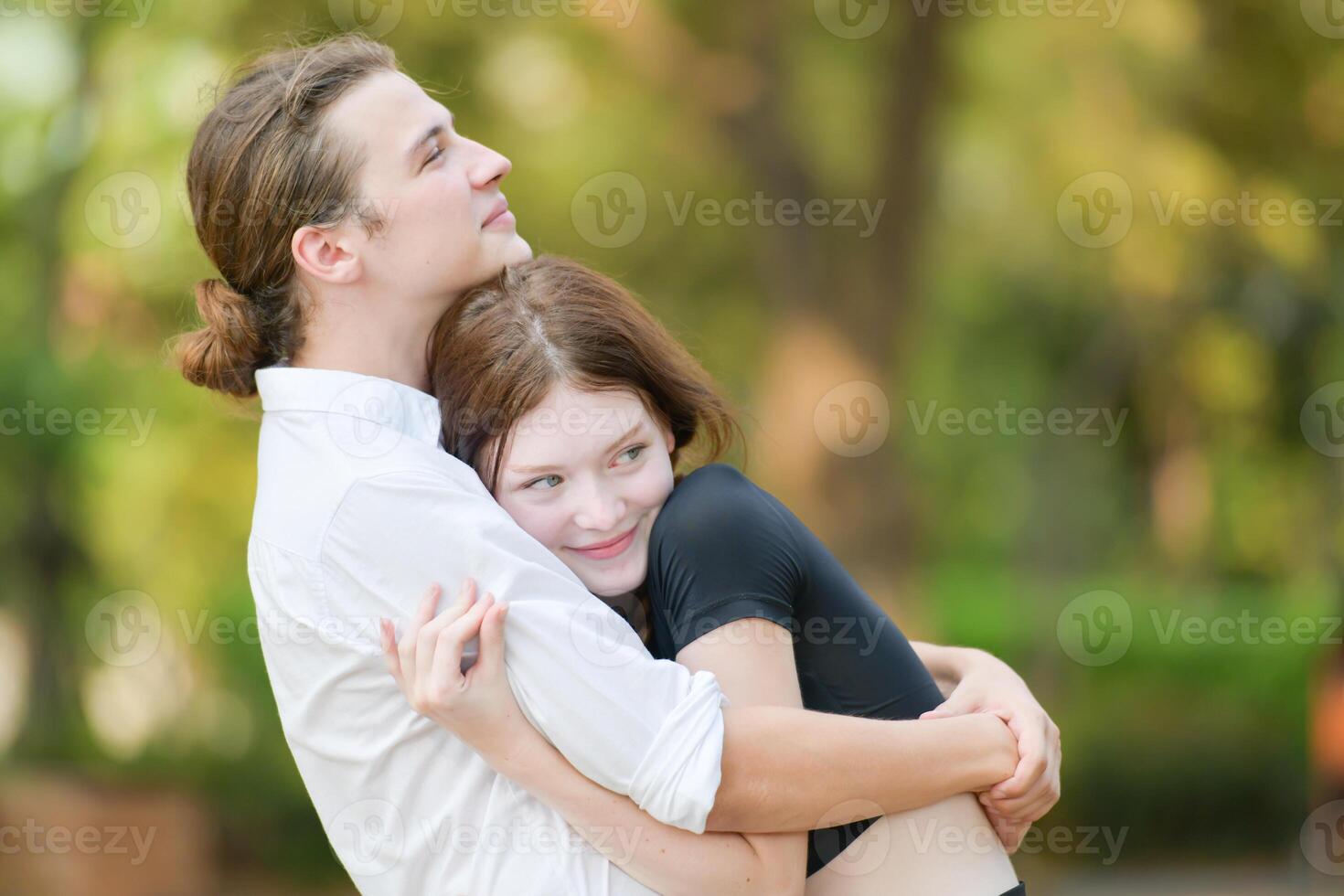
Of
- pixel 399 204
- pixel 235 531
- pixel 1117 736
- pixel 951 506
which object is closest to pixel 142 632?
pixel 235 531

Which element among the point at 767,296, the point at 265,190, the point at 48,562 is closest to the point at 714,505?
the point at 265,190

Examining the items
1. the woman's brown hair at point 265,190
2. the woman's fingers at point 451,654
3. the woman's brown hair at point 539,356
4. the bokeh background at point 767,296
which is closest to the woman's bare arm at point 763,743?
the woman's fingers at point 451,654

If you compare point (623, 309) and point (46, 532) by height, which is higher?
point (623, 309)

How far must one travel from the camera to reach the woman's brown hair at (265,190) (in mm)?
2148

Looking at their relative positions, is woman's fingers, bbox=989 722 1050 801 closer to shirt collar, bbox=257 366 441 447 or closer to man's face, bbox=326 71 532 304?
shirt collar, bbox=257 366 441 447

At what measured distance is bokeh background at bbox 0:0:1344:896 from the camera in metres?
6.74

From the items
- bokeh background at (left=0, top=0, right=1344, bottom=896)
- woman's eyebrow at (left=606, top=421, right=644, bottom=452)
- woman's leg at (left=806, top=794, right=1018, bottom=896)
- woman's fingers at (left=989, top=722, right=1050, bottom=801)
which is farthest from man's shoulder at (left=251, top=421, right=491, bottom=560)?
bokeh background at (left=0, top=0, right=1344, bottom=896)

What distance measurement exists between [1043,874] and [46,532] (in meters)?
5.76

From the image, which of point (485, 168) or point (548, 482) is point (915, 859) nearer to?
point (548, 482)

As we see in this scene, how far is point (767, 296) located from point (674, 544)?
6.77 metres

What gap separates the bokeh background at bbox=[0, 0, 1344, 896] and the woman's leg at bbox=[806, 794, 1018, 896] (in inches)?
154

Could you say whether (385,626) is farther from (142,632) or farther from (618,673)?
(142,632)

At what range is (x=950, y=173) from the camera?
444 inches

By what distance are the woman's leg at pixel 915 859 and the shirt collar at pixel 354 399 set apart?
882mm
